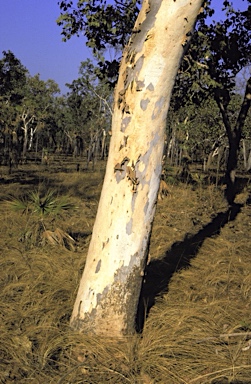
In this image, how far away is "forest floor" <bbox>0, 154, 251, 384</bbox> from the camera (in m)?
2.93

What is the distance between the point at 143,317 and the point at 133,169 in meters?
1.35

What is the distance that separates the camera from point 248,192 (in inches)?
558

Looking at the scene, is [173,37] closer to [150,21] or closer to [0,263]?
[150,21]

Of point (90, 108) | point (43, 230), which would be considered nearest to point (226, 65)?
point (43, 230)

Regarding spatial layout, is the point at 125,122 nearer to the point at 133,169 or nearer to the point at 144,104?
the point at 144,104

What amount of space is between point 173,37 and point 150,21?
201 mm

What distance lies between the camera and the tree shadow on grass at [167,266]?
3.98 metres

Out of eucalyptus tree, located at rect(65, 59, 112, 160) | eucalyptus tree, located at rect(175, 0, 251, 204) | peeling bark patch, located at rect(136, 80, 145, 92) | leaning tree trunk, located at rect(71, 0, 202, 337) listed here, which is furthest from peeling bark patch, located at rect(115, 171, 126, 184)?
eucalyptus tree, located at rect(65, 59, 112, 160)

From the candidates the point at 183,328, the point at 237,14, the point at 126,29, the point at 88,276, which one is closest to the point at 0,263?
the point at 88,276

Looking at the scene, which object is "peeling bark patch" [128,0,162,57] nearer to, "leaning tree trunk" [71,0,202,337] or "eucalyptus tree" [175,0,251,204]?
"leaning tree trunk" [71,0,202,337]

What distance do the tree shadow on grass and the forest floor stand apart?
0.01 meters

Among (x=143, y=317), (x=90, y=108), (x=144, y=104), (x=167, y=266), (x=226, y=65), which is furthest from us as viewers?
(x=90, y=108)

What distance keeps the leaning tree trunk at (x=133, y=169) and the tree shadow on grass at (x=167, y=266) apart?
0.33m

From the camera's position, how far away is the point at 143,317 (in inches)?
149
